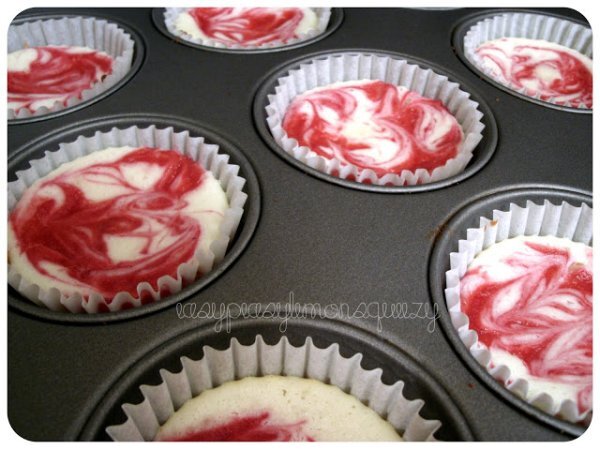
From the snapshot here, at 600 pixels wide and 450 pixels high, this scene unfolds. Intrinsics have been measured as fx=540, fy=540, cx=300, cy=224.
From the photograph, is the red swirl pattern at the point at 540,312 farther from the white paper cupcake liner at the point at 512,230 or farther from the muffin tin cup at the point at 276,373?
the muffin tin cup at the point at 276,373

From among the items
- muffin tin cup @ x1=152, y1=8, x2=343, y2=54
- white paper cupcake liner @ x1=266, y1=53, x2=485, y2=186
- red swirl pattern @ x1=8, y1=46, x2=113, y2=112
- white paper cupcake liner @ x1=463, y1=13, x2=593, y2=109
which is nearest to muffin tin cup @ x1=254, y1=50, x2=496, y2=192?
white paper cupcake liner @ x1=266, y1=53, x2=485, y2=186

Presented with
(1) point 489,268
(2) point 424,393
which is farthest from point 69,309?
(1) point 489,268

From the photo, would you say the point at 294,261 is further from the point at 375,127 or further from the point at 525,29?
the point at 525,29

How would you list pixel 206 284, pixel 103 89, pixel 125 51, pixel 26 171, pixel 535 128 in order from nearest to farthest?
pixel 206 284 < pixel 26 171 < pixel 535 128 < pixel 103 89 < pixel 125 51

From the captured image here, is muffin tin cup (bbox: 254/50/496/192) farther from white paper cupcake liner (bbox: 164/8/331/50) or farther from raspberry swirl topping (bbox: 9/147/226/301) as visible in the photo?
raspberry swirl topping (bbox: 9/147/226/301)

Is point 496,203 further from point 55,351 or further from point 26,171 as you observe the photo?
point 26,171

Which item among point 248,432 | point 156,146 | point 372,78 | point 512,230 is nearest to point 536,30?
point 372,78
